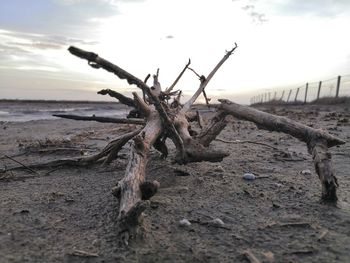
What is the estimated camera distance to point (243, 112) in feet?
15.6

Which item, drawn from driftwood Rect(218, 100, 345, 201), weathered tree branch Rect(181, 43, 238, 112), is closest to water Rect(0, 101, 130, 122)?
weathered tree branch Rect(181, 43, 238, 112)

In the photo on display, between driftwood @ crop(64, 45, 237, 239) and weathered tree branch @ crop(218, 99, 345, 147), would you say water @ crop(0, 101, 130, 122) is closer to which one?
driftwood @ crop(64, 45, 237, 239)

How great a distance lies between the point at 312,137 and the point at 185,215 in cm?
165

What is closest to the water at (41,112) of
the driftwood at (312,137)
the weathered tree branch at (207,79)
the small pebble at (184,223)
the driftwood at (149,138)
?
the weathered tree branch at (207,79)

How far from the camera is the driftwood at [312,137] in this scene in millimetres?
3438

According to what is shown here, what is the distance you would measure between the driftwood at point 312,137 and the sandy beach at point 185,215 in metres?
0.22

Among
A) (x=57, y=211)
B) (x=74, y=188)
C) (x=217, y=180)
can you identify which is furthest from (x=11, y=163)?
(x=217, y=180)

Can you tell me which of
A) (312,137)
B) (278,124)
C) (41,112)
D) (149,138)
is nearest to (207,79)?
(278,124)

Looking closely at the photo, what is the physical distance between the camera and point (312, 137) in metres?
3.93

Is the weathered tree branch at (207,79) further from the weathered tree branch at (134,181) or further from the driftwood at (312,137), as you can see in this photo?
the weathered tree branch at (134,181)

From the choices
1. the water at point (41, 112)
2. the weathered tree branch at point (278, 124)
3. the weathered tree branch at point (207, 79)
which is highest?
the weathered tree branch at point (207, 79)

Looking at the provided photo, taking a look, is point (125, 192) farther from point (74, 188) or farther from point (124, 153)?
point (124, 153)

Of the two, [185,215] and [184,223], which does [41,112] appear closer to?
[185,215]

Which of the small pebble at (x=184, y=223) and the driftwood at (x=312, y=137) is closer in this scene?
the small pebble at (x=184, y=223)
